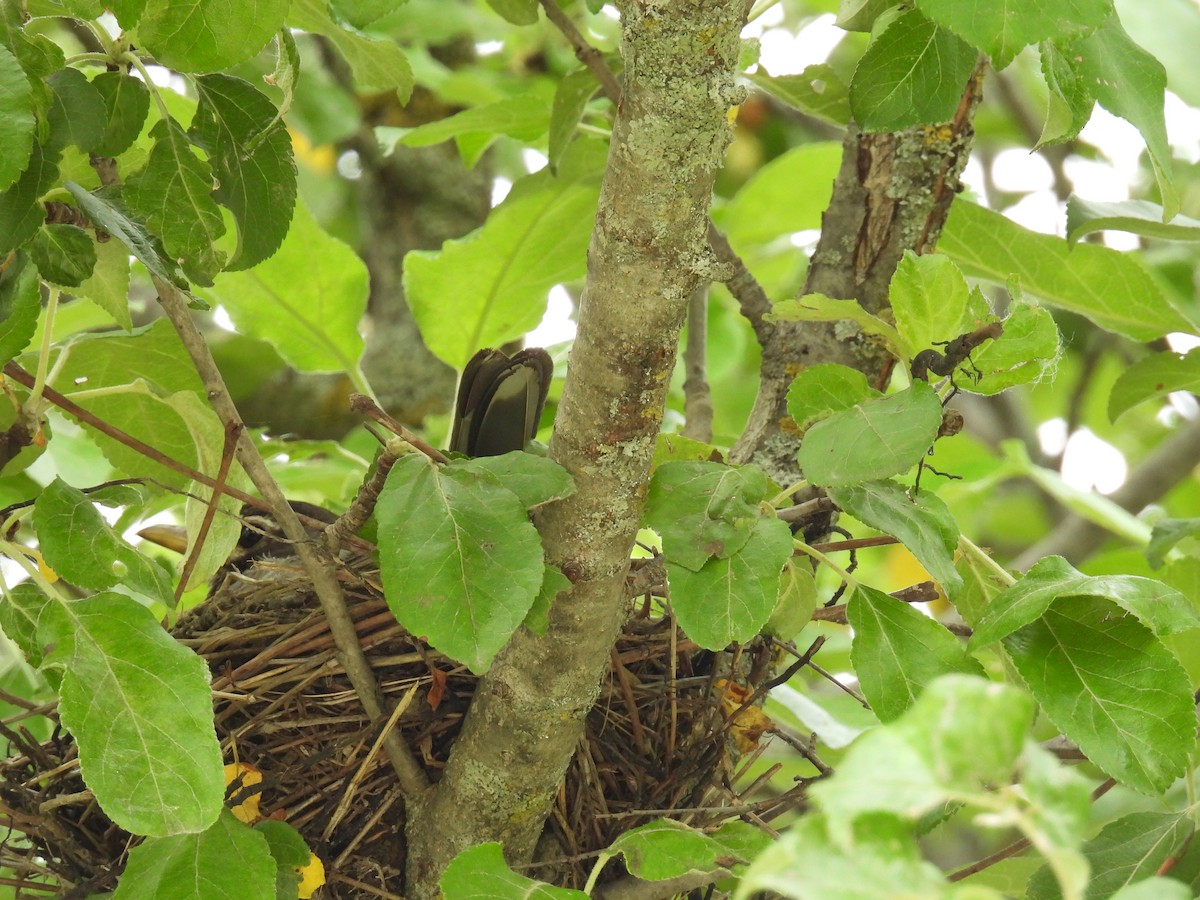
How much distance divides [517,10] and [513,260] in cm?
31

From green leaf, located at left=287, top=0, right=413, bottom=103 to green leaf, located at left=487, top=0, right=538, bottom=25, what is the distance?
13 centimetres

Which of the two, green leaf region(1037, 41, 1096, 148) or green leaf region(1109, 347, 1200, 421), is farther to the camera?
green leaf region(1109, 347, 1200, 421)

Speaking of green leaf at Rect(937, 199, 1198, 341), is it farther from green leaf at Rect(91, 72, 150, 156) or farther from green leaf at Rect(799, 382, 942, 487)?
green leaf at Rect(91, 72, 150, 156)

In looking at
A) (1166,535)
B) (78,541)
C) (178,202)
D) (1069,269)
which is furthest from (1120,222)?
(78,541)

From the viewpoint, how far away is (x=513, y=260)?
51.6 inches

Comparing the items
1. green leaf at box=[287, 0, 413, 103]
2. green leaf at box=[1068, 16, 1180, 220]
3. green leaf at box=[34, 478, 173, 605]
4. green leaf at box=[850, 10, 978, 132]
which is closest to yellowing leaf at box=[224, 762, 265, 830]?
green leaf at box=[34, 478, 173, 605]

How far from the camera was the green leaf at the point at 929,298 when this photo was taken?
30.3 inches

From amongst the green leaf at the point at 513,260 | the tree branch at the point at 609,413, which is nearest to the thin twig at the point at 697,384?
the green leaf at the point at 513,260

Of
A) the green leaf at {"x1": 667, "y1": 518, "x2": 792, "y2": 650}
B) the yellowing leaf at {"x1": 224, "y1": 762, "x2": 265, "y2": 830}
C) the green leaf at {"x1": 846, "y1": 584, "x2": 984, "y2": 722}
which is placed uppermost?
the green leaf at {"x1": 667, "y1": 518, "x2": 792, "y2": 650}

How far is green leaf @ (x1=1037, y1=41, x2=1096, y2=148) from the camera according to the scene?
2.38 feet

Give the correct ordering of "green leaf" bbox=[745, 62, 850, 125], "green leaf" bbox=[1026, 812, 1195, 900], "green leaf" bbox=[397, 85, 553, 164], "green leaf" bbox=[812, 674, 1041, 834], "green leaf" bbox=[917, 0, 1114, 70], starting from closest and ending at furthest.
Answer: "green leaf" bbox=[812, 674, 1041, 834]
"green leaf" bbox=[917, 0, 1114, 70]
"green leaf" bbox=[1026, 812, 1195, 900]
"green leaf" bbox=[745, 62, 850, 125]
"green leaf" bbox=[397, 85, 553, 164]

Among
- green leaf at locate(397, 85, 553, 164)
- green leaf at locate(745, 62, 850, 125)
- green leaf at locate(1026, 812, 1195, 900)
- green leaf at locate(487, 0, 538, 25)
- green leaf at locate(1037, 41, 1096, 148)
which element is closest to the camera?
green leaf at locate(1037, 41, 1096, 148)

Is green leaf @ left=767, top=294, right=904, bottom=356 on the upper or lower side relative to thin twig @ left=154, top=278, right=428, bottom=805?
upper

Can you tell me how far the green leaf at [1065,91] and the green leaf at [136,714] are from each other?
66 centimetres
